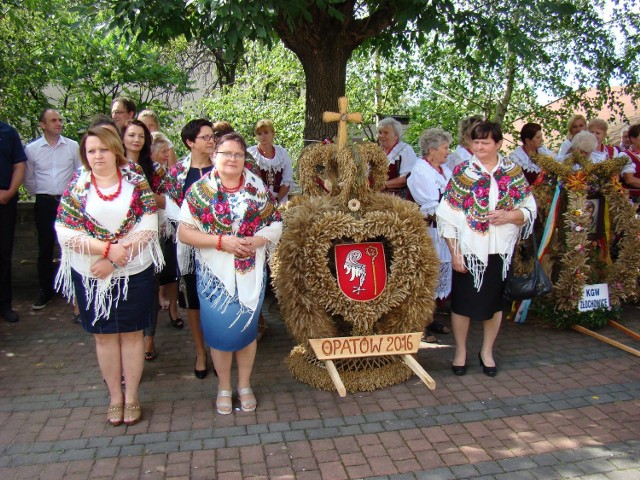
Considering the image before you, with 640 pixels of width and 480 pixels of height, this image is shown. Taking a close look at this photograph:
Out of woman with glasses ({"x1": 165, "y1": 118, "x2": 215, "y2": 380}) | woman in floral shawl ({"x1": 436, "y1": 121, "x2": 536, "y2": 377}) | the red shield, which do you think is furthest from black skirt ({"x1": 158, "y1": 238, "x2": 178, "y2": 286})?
woman in floral shawl ({"x1": 436, "y1": 121, "x2": 536, "y2": 377})

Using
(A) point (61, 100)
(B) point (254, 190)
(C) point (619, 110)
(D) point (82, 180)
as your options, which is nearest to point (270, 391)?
(B) point (254, 190)

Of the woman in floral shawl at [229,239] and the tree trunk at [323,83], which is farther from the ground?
the tree trunk at [323,83]

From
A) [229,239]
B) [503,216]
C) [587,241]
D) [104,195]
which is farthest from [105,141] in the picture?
[587,241]

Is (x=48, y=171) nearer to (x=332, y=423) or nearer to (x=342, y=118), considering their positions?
(x=342, y=118)

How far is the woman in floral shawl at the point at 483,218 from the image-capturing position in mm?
4078

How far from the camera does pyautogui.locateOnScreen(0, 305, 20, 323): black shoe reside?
547 centimetres

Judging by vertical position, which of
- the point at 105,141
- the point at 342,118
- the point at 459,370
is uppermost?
the point at 342,118

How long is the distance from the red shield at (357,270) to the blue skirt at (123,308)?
1.32 meters

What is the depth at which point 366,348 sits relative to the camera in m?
4.02

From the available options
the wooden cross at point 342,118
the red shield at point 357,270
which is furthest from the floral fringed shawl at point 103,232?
the wooden cross at point 342,118

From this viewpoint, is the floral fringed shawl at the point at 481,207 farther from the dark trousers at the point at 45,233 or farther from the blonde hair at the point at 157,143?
the dark trousers at the point at 45,233

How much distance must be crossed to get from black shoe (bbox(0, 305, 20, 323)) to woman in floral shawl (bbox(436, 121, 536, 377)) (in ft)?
13.7

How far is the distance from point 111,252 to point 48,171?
2.91m

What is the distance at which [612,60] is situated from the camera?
7383mm
